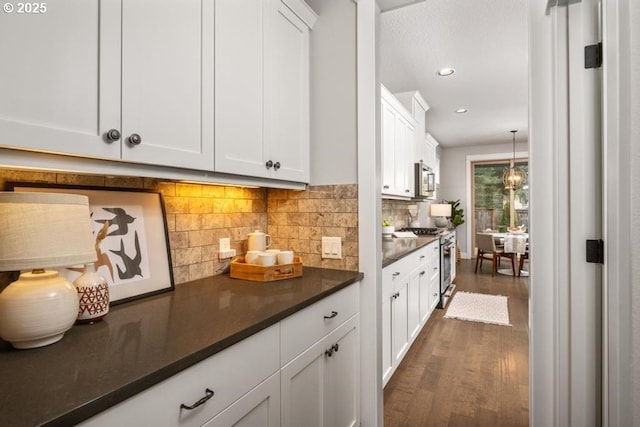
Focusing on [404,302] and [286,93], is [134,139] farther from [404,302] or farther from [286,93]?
[404,302]

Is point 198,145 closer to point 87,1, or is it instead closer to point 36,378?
point 87,1

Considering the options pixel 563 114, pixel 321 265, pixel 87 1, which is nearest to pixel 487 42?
pixel 563 114

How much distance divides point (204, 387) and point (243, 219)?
3.66 ft

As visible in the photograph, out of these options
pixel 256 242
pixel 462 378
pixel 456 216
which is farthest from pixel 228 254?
pixel 456 216

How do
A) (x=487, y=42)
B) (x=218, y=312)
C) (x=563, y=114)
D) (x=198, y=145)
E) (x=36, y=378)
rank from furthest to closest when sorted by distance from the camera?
(x=487, y=42)
(x=563, y=114)
(x=198, y=145)
(x=218, y=312)
(x=36, y=378)

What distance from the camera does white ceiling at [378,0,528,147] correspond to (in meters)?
2.52

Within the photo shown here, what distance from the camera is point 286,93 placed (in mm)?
1692

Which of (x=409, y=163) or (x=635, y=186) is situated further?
(x=409, y=163)

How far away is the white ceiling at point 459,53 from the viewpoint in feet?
8.27

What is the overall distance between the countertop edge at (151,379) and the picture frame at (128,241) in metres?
0.56

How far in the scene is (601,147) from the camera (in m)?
1.30

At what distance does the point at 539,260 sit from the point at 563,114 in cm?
61

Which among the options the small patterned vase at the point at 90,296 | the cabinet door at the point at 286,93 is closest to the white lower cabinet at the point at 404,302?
the cabinet door at the point at 286,93

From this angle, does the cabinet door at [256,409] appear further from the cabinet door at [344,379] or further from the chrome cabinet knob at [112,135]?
the chrome cabinet knob at [112,135]
